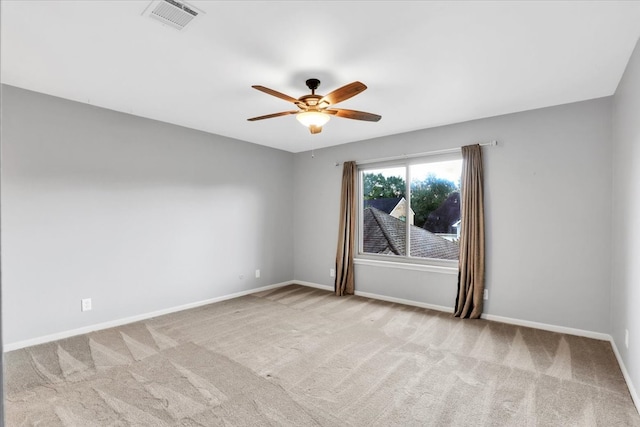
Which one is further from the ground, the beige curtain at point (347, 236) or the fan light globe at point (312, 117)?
the fan light globe at point (312, 117)

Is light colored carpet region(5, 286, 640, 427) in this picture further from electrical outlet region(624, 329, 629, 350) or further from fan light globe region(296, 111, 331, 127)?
fan light globe region(296, 111, 331, 127)

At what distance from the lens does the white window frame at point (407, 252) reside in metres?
4.53

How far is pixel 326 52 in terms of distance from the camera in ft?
8.77

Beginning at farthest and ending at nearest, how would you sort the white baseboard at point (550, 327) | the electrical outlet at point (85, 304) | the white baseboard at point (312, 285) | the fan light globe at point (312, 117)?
1. the white baseboard at point (312, 285)
2. the electrical outlet at point (85, 304)
3. the white baseboard at point (550, 327)
4. the fan light globe at point (312, 117)

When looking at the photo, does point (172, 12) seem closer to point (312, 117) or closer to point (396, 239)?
point (312, 117)

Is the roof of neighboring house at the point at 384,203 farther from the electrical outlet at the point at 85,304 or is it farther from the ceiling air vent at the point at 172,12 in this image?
the electrical outlet at the point at 85,304

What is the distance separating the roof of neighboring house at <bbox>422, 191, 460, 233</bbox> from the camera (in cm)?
453

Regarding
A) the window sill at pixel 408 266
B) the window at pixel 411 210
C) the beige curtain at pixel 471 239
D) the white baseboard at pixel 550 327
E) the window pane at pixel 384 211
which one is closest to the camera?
the white baseboard at pixel 550 327

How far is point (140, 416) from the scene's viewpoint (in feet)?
7.70

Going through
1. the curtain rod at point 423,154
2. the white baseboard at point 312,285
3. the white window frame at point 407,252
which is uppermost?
the curtain rod at point 423,154

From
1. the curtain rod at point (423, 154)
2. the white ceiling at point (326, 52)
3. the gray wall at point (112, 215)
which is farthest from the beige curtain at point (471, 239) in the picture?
the gray wall at point (112, 215)

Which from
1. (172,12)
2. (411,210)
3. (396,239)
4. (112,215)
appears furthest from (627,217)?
(112,215)

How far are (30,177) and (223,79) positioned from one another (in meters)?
2.12

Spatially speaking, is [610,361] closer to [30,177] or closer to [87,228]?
[87,228]
